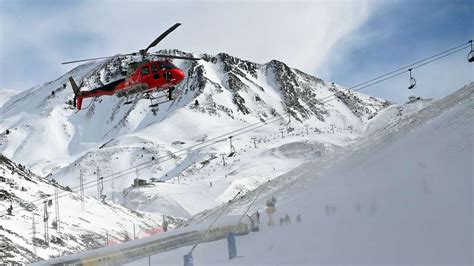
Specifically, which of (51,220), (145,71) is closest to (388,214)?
(145,71)

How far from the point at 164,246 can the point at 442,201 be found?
11174 millimetres

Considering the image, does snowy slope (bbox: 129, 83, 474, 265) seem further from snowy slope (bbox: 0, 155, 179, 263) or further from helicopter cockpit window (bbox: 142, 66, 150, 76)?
snowy slope (bbox: 0, 155, 179, 263)

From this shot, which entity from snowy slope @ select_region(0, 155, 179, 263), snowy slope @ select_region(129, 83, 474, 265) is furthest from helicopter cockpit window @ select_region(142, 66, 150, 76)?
snowy slope @ select_region(0, 155, 179, 263)

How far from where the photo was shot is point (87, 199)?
4060 inches

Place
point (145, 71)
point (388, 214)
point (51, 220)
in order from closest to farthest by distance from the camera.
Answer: point (388, 214) < point (145, 71) < point (51, 220)

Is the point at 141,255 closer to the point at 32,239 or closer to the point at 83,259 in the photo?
the point at 83,259

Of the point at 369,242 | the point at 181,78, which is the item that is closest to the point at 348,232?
the point at 369,242

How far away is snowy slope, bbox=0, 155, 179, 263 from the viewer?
67875 mm

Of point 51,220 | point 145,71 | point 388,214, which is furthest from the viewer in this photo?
point 51,220

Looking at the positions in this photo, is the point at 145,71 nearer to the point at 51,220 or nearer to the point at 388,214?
the point at 388,214

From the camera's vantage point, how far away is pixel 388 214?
20.8 meters

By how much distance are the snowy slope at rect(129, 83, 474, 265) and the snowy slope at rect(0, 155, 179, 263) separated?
140 feet

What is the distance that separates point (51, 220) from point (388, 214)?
7082cm

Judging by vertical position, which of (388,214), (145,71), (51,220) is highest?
(51,220)
